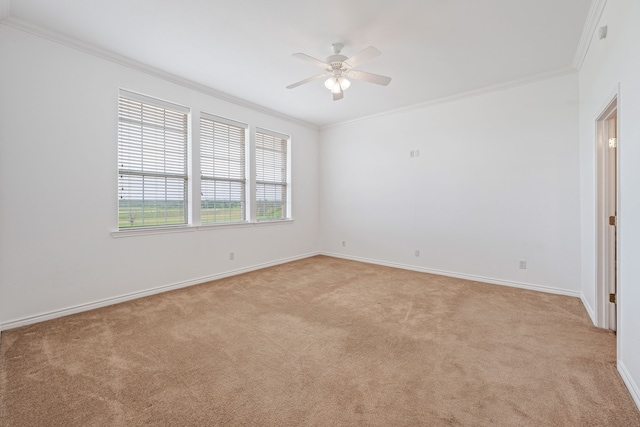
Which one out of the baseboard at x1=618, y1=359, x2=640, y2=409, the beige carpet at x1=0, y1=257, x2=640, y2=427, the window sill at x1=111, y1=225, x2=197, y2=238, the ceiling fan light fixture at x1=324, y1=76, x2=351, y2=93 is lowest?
the beige carpet at x1=0, y1=257, x2=640, y2=427

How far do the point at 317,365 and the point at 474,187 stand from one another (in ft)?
11.7

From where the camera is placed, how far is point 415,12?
2438 millimetres

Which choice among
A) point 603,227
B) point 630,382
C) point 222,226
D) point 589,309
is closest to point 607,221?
point 603,227

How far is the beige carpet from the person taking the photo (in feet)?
5.19

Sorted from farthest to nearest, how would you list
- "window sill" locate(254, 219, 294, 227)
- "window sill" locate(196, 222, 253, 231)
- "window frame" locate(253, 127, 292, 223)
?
"window frame" locate(253, 127, 292, 223), "window sill" locate(254, 219, 294, 227), "window sill" locate(196, 222, 253, 231)

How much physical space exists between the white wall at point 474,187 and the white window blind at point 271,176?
1.23 meters

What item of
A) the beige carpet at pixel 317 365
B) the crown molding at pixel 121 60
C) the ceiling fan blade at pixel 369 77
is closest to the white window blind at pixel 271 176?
the crown molding at pixel 121 60

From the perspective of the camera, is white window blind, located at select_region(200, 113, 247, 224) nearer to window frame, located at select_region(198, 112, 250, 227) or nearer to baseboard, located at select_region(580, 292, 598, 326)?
window frame, located at select_region(198, 112, 250, 227)

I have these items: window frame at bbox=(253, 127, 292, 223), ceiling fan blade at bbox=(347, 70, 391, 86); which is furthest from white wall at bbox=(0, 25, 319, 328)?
ceiling fan blade at bbox=(347, 70, 391, 86)

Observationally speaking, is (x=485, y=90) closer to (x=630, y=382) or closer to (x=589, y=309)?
(x=589, y=309)

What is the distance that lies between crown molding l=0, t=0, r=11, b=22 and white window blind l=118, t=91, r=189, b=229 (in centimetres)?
102

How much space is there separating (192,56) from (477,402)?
4.07 metres

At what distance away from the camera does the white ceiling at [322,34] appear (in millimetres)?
2393

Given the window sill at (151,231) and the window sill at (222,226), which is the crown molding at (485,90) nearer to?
the window sill at (222,226)
